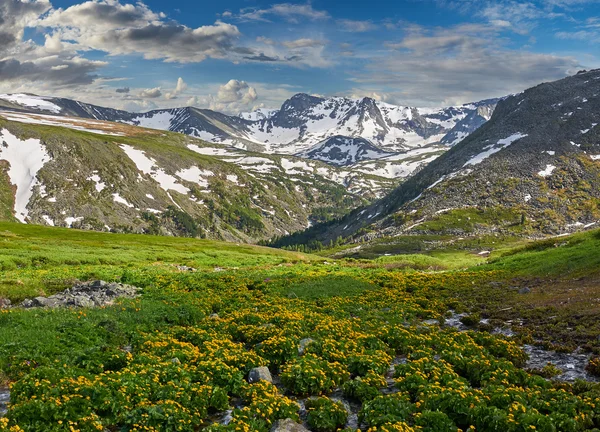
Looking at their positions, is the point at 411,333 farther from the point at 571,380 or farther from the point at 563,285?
the point at 563,285

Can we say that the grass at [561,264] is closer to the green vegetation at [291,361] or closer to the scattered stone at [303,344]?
the green vegetation at [291,361]

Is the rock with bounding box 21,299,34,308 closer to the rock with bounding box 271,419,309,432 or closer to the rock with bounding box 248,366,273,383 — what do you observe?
the rock with bounding box 248,366,273,383

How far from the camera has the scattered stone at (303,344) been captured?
2141 cm

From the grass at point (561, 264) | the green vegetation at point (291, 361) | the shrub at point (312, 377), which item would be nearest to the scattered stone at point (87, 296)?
the green vegetation at point (291, 361)

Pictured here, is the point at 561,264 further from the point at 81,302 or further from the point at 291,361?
the point at 81,302

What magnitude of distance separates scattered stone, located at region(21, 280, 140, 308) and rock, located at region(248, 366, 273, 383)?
15762 millimetres

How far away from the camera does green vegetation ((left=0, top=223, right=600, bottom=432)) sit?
46.3 feet

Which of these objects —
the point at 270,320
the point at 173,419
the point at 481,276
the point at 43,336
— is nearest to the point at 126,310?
the point at 43,336

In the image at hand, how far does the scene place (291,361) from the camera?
19562 mm

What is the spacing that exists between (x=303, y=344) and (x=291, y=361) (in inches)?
102

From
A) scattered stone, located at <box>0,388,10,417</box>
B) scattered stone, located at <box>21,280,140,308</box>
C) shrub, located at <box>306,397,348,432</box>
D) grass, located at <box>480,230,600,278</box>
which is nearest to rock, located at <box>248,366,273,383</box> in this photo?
shrub, located at <box>306,397,348,432</box>

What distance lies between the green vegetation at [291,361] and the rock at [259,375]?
1.99 ft

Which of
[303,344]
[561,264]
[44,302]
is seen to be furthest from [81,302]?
[561,264]

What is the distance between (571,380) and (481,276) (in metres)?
30.1
